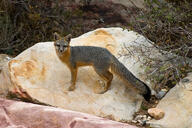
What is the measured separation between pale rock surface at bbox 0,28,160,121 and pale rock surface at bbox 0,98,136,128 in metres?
0.97

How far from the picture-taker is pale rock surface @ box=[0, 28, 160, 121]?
4.40m

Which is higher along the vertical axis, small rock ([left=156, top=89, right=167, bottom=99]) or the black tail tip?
the black tail tip

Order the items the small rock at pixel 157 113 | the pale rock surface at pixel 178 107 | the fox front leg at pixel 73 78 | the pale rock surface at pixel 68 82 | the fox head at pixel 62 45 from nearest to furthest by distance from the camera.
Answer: the pale rock surface at pixel 178 107, the small rock at pixel 157 113, the pale rock surface at pixel 68 82, the fox head at pixel 62 45, the fox front leg at pixel 73 78

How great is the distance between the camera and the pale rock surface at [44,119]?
315 centimetres

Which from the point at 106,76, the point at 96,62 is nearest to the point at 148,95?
the point at 106,76

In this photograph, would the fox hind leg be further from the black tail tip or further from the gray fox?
the black tail tip

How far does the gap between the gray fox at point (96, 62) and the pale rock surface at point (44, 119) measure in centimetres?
127

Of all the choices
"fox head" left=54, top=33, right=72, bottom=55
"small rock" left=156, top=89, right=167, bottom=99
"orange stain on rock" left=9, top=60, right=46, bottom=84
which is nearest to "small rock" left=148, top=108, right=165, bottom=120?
"small rock" left=156, top=89, right=167, bottom=99

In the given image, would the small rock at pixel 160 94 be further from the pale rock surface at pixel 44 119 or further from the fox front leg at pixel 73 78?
the pale rock surface at pixel 44 119

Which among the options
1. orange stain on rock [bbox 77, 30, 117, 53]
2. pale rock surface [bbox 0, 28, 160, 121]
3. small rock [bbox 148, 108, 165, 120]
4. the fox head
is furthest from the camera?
orange stain on rock [bbox 77, 30, 117, 53]

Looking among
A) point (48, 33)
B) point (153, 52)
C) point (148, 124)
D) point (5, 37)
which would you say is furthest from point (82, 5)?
point (148, 124)

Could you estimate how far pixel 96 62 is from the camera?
15.0 ft

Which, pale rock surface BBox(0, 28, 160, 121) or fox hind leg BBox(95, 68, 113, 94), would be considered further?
fox hind leg BBox(95, 68, 113, 94)

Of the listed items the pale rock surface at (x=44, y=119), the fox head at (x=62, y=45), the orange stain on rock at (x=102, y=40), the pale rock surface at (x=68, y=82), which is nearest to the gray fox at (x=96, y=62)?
the fox head at (x=62, y=45)
